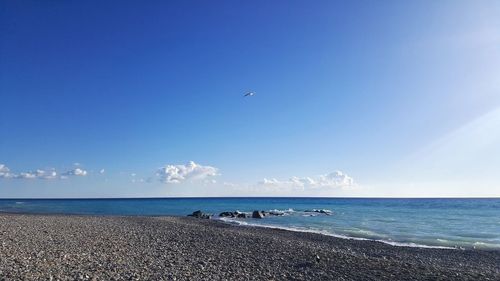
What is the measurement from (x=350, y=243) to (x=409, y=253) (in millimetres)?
4610

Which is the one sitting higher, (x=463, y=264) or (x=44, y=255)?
(x=44, y=255)

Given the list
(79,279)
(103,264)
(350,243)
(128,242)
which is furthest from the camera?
(350,243)

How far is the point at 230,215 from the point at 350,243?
39267mm

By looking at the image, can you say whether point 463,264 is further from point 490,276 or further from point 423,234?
point 423,234

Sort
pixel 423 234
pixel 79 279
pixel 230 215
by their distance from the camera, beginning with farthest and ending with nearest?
pixel 230 215 → pixel 423 234 → pixel 79 279

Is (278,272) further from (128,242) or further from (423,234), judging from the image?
(423,234)

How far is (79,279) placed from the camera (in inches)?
499

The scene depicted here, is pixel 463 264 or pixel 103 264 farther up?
pixel 103 264

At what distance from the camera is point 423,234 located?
37969mm

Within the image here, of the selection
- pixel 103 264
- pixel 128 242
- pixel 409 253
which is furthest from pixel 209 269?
pixel 409 253

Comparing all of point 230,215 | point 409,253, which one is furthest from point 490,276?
point 230,215

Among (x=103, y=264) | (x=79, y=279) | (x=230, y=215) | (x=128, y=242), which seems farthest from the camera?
(x=230, y=215)

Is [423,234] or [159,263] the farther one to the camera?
[423,234]

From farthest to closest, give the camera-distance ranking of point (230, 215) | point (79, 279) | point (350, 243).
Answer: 1. point (230, 215)
2. point (350, 243)
3. point (79, 279)
